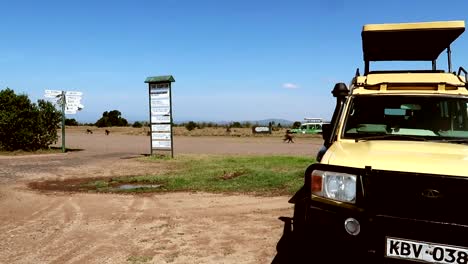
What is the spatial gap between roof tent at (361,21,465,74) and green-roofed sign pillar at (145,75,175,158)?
12.9m

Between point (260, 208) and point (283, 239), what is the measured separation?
235cm

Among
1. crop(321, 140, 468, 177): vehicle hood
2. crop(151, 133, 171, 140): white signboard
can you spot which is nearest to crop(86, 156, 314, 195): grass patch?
crop(151, 133, 171, 140): white signboard

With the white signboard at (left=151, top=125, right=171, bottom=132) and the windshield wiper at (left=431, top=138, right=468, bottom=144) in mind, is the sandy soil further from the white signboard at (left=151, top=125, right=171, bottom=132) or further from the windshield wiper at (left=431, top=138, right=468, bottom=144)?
the white signboard at (left=151, top=125, right=171, bottom=132)

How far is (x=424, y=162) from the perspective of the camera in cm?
352

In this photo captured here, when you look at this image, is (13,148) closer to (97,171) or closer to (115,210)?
(97,171)

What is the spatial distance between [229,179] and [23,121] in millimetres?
14338

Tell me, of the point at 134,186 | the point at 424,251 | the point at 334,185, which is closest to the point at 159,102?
the point at 134,186

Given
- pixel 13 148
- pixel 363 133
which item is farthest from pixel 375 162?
pixel 13 148

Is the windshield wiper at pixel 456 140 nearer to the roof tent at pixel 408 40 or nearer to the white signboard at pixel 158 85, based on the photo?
the roof tent at pixel 408 40

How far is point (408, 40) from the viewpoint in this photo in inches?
322

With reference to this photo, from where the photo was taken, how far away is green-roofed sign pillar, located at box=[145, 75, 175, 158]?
2111cm

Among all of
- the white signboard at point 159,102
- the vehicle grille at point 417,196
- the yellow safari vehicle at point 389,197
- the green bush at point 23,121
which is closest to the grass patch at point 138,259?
the yellow safari vehicle at point 389,197

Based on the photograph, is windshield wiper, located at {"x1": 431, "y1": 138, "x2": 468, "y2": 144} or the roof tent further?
the roof tent

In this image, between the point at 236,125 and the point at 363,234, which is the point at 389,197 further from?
the point at 236,125
